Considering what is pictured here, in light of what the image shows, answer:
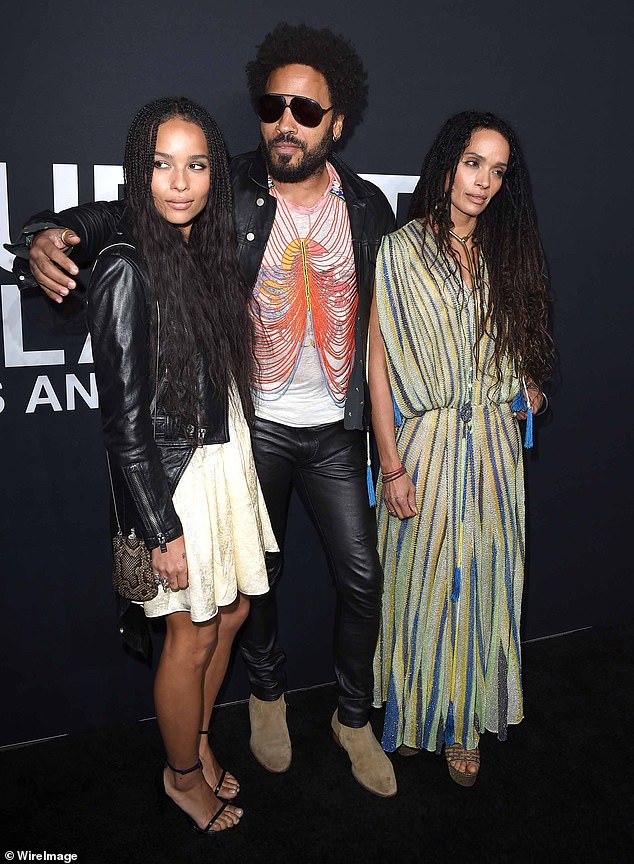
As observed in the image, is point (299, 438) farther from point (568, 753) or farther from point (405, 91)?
point (568, 753)

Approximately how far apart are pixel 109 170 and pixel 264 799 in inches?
69.2

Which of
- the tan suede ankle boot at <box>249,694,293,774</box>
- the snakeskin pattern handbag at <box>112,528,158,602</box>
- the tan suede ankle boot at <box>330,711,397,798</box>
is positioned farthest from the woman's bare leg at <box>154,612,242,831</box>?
the tan suede ankle boot at <box>330,711,397,798</box>

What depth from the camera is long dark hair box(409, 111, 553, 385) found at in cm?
227

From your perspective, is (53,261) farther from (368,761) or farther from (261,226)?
(368,761)

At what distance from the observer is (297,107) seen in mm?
2141

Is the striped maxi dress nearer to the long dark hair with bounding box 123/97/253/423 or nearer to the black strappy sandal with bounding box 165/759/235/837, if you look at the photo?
the long dark hair with bounding box 123/97/253/423

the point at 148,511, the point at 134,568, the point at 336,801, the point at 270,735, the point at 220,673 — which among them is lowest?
the point at 336,801

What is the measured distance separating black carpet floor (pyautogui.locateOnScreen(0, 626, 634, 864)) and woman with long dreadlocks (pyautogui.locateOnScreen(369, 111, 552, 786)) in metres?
0.15

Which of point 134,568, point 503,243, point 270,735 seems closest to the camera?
point 134,568

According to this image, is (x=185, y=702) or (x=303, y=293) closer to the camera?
(x=185, y=702)

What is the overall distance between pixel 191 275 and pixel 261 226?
36cm

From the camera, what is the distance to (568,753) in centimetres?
266

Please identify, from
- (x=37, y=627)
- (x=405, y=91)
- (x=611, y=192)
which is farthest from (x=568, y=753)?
(x=405, y=91)

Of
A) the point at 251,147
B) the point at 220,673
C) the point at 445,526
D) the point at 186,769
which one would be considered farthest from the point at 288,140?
the point at 186,769
